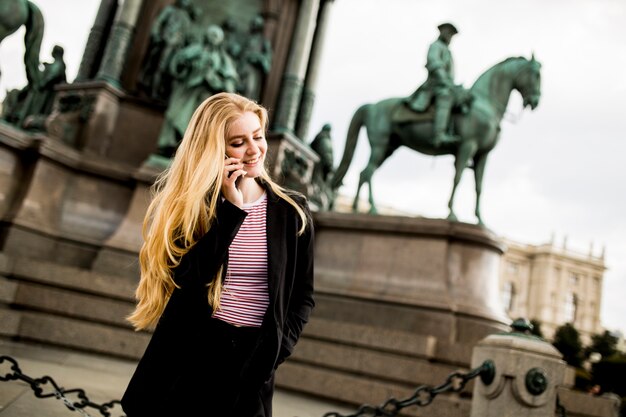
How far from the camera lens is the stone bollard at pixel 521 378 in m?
4.00

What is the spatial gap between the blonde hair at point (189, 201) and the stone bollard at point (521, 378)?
2723 mm

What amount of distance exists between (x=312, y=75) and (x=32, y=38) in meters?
4.98

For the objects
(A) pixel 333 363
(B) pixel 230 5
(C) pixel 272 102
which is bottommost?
(A) pixel 333 363

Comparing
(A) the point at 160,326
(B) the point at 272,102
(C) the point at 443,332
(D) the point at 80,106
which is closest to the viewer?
(A) the point at 160,326

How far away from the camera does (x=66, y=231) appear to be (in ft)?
27.2

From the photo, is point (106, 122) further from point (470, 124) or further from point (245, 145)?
point (245, 145)

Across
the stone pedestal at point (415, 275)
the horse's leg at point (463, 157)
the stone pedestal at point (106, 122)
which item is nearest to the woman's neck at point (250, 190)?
the stone pedestal at point (415, 275)

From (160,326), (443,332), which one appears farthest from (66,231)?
(160,326)

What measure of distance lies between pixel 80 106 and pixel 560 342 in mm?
37776

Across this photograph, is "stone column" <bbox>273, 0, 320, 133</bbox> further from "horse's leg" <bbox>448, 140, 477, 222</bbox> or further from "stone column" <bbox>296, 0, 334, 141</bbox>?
"horse's leg" <bbox>448, 140, 477, 222</bbox>

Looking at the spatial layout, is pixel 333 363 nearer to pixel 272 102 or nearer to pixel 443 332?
pixel 443 332

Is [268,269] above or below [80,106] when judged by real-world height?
below

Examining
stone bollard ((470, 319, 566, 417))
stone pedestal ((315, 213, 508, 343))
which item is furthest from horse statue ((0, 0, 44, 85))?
stone bollard ((470, 319, 566, 417))

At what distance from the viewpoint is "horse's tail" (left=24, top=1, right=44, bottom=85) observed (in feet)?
31.0
